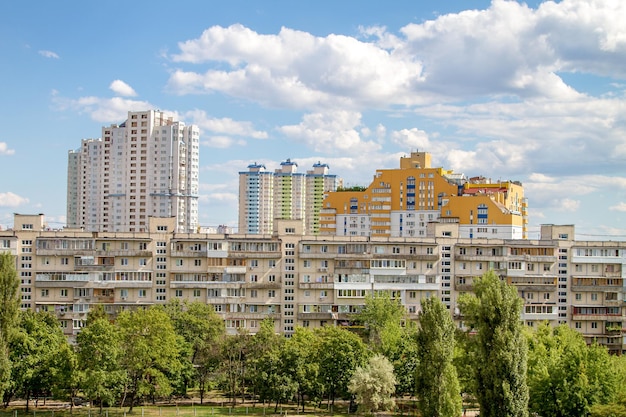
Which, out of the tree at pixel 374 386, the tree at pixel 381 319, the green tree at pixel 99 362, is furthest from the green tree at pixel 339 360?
the green tree at pixel 99 362

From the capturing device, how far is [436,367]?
2643 inches

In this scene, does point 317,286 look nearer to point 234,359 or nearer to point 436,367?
point 234,359

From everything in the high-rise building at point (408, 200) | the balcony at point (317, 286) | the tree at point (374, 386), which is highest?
the high-rise building at point (408, 200)

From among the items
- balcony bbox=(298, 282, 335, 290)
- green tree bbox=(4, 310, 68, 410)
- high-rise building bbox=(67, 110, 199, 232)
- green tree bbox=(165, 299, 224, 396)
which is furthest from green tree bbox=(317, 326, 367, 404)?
high-rise building bbox=(67, 110, 199, 232)

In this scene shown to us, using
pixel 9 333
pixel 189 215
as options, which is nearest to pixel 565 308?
pixel 9 333

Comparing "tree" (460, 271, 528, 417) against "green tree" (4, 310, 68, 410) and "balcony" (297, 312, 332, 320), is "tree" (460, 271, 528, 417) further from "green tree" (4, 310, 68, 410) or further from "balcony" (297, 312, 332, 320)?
"green tree" (4, 310, 68, 410)

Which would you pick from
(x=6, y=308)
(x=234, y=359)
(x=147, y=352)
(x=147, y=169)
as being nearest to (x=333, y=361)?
(x=234, y=359)

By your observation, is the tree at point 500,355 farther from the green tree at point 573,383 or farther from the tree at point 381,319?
the tree at point 381,319

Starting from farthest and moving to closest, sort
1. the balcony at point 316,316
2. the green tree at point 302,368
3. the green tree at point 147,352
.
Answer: the balcony at point 316,316 < the green tree at point 302,368 < the green tree at point 147,352

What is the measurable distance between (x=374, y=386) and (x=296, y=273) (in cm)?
2524

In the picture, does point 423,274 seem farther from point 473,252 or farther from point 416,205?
point 416,205

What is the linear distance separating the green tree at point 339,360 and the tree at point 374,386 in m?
3.45

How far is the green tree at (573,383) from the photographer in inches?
2594

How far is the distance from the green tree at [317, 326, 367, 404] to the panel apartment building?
49.1ft
